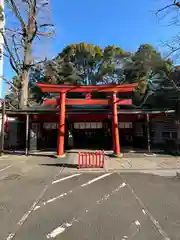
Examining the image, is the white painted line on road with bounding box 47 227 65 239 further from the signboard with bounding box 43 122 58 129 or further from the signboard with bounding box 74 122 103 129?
the signboard with bounding box 43 122 58 129

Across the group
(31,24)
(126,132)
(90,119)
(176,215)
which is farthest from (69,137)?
(176,215)

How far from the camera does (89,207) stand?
5.99m

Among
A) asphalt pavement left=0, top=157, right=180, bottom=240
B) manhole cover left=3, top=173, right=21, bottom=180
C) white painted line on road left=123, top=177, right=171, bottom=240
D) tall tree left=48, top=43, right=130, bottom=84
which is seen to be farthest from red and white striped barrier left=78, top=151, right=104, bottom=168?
tall tree left=48, top=43, right=130, bottom=84

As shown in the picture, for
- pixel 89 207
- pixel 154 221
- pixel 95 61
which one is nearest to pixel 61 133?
pixel 89 207

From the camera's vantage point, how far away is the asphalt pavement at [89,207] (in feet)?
14.6

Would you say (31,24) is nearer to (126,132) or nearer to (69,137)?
(69,137)

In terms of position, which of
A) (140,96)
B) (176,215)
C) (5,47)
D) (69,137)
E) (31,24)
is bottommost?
(176,215)

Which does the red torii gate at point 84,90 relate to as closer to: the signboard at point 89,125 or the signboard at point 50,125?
the signboard at point 89,125

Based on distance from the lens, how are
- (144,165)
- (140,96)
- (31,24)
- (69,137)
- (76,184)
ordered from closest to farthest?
(76,184) < (144,165) < (69,137) < (31,24) < (140,96)

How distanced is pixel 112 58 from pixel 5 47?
2072 cm

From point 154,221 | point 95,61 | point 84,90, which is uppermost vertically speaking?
point 95,61

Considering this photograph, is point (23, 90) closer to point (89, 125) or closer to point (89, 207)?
point (89, 125)

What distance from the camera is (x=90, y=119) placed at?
2097cm

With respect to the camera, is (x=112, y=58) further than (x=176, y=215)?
Yes
